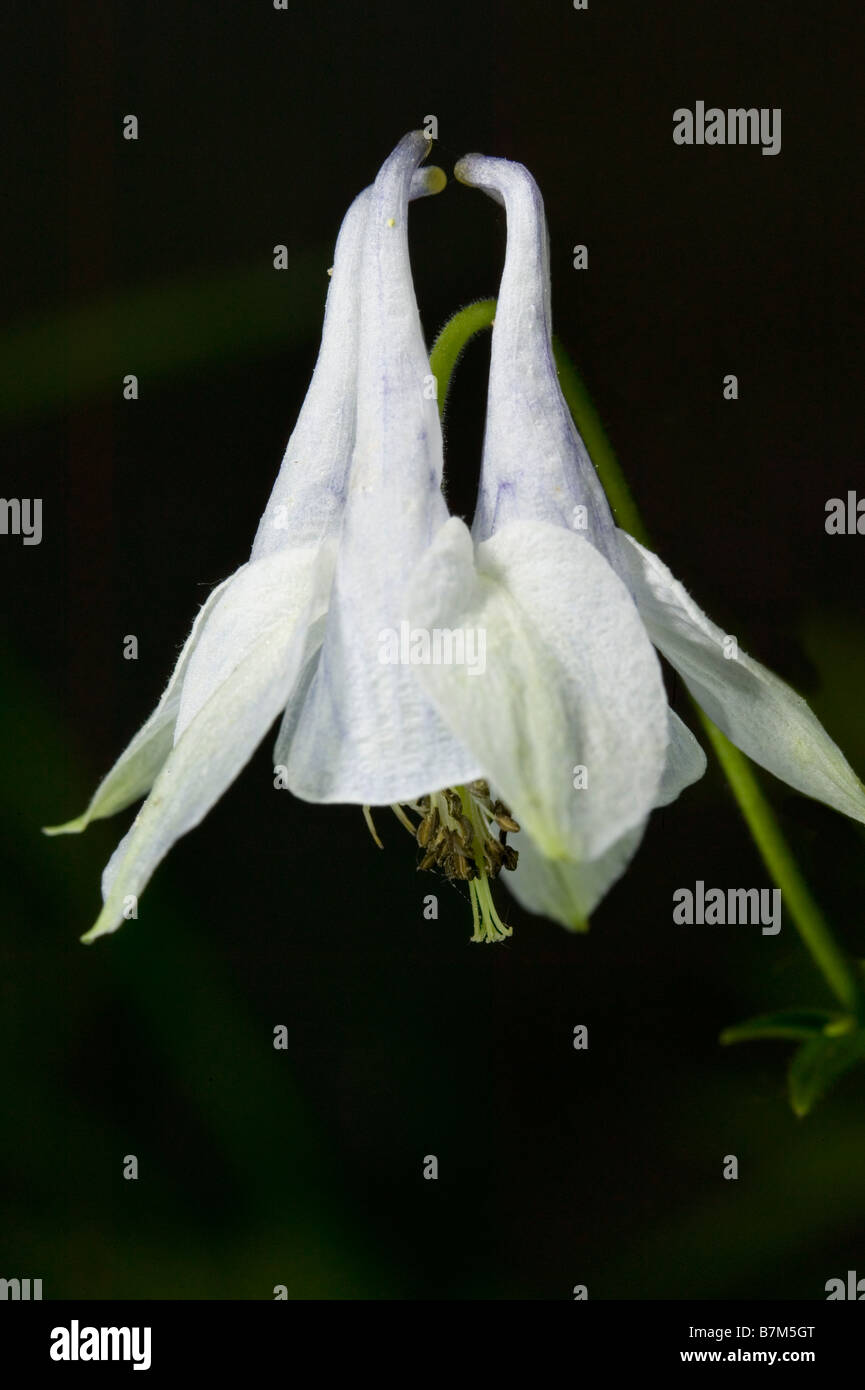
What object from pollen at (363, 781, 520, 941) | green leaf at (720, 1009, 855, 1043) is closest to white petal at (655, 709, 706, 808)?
pollen at (363, 781, 520, 941)

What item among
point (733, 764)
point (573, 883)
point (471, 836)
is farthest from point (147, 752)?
point (733, 764)

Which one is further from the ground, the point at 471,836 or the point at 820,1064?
the point at 471,836

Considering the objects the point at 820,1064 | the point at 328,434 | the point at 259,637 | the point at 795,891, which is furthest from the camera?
the point at 795,891

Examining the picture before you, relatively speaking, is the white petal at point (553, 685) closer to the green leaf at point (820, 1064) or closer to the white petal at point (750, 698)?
the white petal at point (750, 698)

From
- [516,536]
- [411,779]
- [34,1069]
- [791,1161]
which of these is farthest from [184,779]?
[791,1161]

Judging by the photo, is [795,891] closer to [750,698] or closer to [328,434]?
[750,698]

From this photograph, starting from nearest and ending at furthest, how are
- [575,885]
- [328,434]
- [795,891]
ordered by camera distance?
1. [575,885]
2. [328,434]
3. [795,891]
